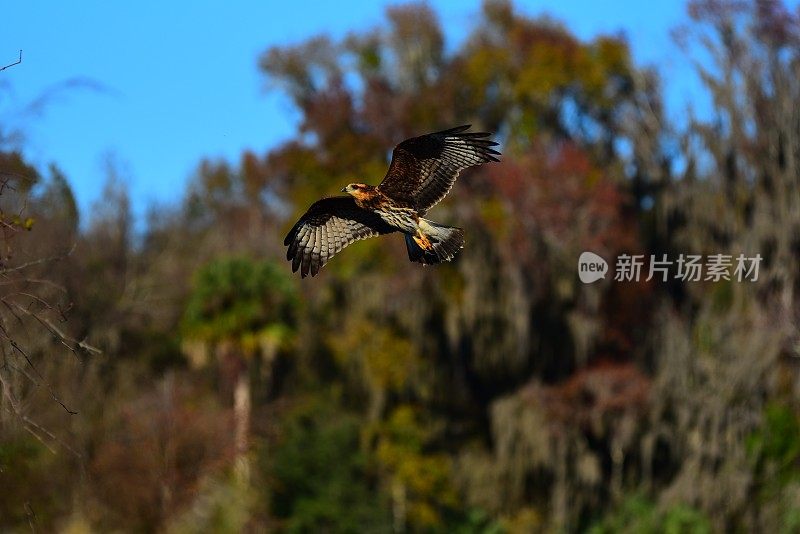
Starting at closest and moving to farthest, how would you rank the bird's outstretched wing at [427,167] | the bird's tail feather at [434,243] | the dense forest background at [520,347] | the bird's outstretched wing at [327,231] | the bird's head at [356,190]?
1. the bird's tail feather at [434,243]
2. the bird's head at [356,190]
3. the bird's outstretched wing at [427,167]
4. the bird's outstretched wing at [327,231]
5. the dense forest background at [520,347]

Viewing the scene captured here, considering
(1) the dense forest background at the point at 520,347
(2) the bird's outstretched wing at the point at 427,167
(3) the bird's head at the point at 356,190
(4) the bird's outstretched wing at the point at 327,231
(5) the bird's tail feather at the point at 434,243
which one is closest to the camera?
(5) the bird's tail feather at the point at 434,243

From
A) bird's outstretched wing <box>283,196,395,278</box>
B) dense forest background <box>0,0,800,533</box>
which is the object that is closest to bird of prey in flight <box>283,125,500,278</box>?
bird's outstretched wing <box>283,196,395,278</box>

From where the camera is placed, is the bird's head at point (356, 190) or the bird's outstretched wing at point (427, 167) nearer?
the bird's head at point (356, 190)

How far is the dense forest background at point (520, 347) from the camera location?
2605cm

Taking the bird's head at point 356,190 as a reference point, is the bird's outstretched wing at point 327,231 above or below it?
below

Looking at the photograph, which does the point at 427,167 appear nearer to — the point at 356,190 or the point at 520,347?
the point at 356,190

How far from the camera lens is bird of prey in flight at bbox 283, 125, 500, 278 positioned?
397 inches

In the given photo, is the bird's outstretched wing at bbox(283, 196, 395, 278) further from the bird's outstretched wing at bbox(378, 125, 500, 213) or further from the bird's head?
the bird's head

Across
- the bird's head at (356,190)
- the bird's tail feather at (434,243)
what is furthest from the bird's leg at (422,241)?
the bird's head at (356,190)

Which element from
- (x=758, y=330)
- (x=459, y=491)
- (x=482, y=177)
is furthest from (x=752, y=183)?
(x=459, y=491)

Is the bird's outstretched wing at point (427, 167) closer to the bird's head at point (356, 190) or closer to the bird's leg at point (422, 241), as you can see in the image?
the bird's head at point (356, 190)

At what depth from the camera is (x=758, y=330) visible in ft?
91.1

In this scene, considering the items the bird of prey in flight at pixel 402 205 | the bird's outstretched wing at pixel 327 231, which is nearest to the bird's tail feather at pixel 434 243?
the bird of prey in flight at pixel 402 205

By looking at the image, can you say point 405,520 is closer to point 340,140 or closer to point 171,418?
point 171,418
